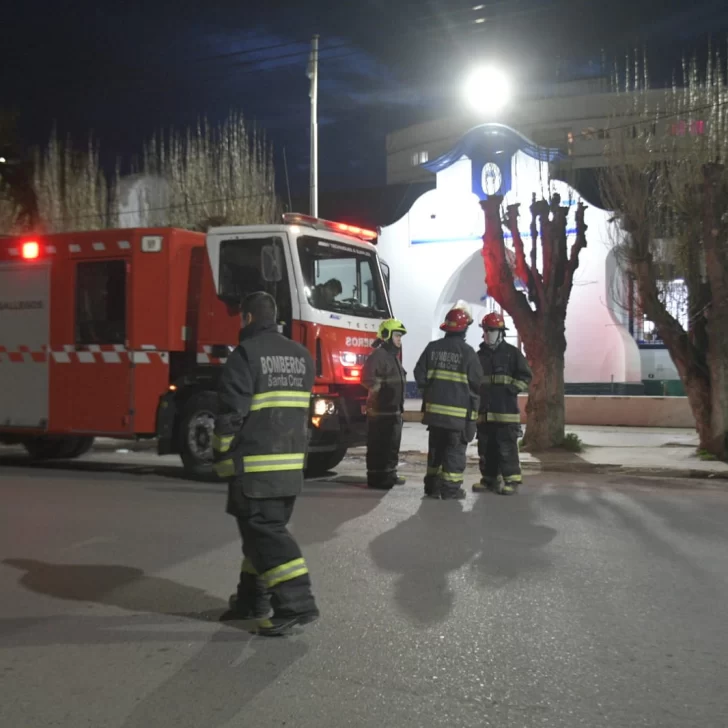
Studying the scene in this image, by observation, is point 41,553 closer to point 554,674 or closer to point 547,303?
point 554,674

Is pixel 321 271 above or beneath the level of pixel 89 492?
above

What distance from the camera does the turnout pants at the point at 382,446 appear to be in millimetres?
9688

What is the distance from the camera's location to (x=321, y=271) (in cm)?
1022

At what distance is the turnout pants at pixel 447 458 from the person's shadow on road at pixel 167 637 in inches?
143

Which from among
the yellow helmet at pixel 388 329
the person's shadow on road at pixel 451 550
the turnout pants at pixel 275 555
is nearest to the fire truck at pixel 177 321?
the yellow helmet at pixel 388 329

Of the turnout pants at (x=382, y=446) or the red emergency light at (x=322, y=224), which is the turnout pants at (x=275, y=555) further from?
the red emergency light at (x=322, y=224)

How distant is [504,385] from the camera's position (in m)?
9.27

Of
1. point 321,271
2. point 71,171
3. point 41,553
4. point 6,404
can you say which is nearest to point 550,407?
point 321,271

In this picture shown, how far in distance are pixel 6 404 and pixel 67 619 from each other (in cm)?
723

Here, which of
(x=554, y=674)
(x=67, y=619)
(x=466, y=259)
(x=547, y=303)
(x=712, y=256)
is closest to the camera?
(x=554, y=674)

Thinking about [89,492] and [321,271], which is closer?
[89,492]

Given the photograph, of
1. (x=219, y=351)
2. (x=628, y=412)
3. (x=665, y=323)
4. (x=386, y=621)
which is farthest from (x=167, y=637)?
(x=628, y=412)

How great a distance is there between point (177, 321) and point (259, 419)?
20.0ft

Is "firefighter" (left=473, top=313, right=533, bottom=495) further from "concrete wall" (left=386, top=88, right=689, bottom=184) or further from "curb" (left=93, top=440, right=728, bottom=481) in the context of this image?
"concrete wall" (left=386, top=88, right=689, bottom=184)
